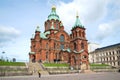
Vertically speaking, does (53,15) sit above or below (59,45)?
above

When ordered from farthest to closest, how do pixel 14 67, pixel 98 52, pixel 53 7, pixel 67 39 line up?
pixel 98 52 → pixel 53 7 → pixel 67 39 → pixel 14 67

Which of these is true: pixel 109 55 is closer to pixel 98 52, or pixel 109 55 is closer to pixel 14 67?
pixel 98 52

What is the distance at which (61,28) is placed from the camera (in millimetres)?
85625

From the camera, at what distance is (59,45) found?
7994 cm

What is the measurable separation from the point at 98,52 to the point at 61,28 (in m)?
35.4

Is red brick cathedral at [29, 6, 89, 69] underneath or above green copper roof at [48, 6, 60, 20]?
underneath

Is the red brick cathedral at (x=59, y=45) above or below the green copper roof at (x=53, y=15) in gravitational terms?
below

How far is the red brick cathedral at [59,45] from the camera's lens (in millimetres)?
68244

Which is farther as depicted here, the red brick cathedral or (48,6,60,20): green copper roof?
(48,6,60,20): green copper roof

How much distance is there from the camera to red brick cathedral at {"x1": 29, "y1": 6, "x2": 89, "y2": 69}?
68.2 m

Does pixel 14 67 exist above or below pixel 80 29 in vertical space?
below

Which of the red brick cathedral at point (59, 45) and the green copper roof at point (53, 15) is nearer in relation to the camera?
the red brick cathedral at point (59, 45)

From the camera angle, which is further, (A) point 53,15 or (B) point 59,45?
(A) point 53,15

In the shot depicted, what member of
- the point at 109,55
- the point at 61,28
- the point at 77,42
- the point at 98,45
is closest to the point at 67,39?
the point at 61,28
